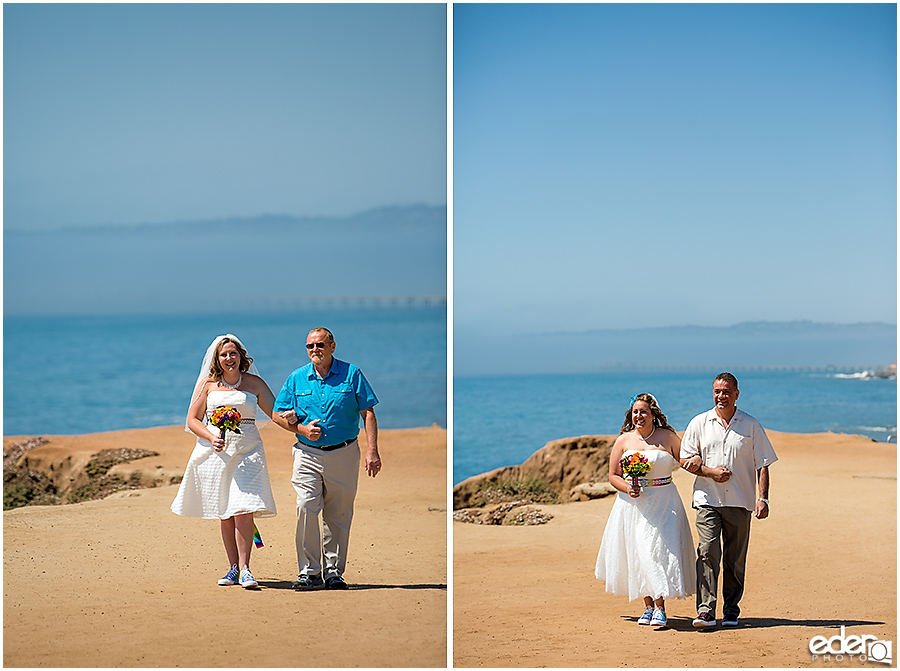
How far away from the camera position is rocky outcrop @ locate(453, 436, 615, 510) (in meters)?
8.19

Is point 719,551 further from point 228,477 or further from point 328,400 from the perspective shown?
point 228,477

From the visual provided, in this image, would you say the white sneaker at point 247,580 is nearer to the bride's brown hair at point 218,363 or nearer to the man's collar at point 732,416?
the bride's brown hair at point 218,363

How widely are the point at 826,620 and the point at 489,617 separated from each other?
141 centimetres

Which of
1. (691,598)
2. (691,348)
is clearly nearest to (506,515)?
(691,598)

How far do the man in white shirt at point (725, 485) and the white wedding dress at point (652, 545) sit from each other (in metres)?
0.10

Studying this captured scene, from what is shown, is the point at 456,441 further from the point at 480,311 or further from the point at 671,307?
the point at 671,307

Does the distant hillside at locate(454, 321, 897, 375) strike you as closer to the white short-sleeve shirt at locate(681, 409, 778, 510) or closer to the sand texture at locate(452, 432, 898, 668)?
the sand texture at locate(452, 432, 898, 668)

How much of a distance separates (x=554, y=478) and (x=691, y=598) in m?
3.60

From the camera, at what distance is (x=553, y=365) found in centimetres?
2325

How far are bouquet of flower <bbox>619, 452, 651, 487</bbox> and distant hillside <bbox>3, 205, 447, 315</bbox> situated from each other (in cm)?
2821

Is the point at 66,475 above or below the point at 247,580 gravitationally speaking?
below

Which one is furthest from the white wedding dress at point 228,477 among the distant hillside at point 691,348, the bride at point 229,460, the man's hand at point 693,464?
the distant hillside at point 691,348

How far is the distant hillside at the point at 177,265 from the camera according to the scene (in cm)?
3422

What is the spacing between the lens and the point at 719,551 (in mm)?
4117
